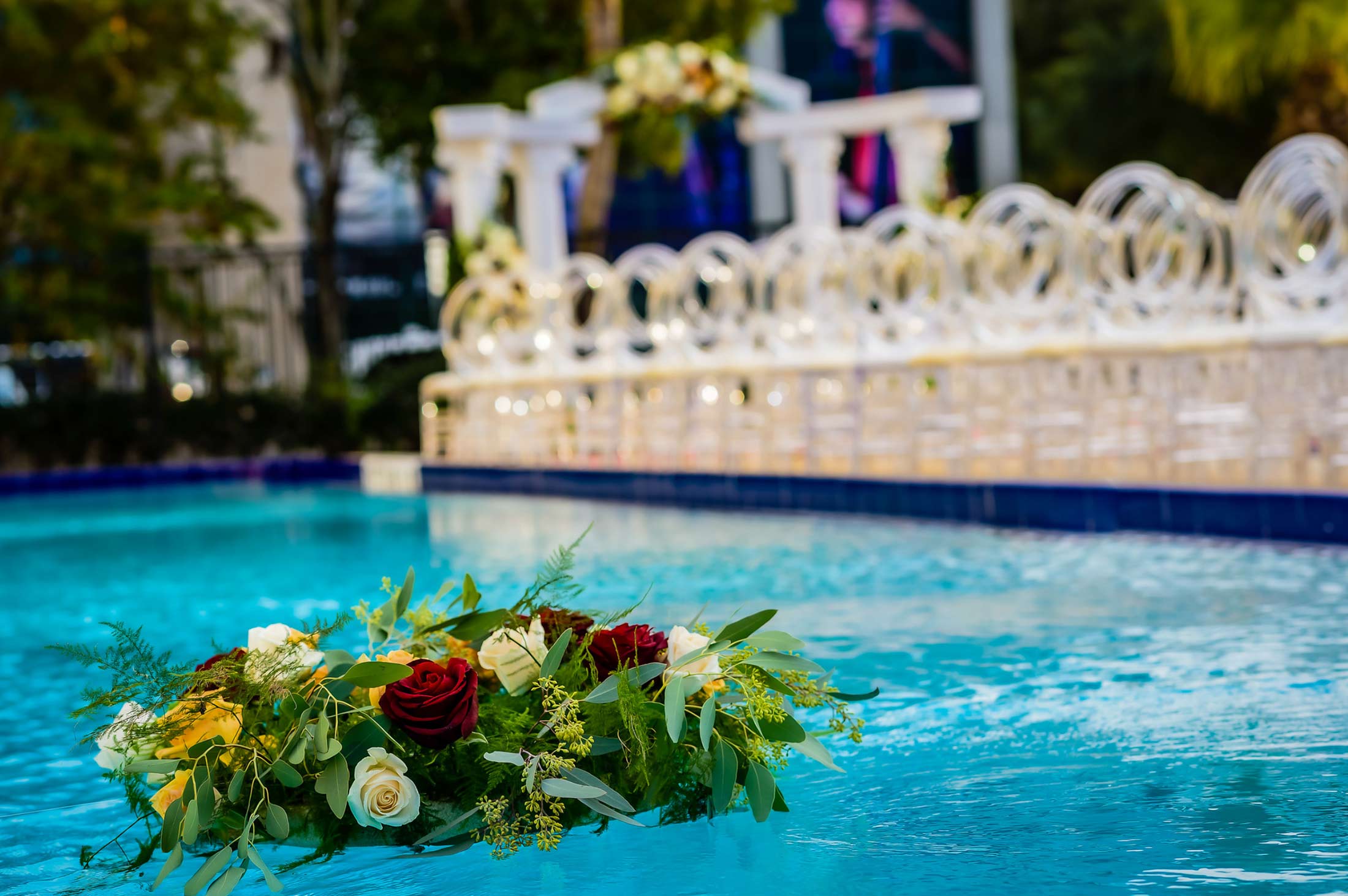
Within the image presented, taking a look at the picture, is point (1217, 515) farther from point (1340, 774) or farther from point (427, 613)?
point (427, 613)

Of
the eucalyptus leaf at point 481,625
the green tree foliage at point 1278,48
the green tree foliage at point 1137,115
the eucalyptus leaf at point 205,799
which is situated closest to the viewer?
the eucalyptus leaf at point 205,799

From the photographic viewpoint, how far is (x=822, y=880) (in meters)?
3.02

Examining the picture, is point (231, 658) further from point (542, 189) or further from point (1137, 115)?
point (1137, 115)

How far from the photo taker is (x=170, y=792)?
2.88 m

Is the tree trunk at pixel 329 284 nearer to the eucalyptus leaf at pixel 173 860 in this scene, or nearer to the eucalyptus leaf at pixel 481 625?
the eucalyptus leaf at pixel 481 625

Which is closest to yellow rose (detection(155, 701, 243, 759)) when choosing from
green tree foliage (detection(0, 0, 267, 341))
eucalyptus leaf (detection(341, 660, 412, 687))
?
eucalyptus leaf (detection(341, 660, 412, 687))

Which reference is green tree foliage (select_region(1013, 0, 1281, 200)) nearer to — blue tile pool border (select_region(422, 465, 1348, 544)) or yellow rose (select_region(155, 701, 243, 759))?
blue tile pool border (select_region(422, 465, 1348, 544))

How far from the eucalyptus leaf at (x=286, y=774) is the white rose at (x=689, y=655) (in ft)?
2.19

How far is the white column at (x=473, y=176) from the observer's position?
48.8ft

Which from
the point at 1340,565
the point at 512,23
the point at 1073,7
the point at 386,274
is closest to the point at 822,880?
the point at 1340,565

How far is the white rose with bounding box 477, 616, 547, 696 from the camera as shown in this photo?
122 inches

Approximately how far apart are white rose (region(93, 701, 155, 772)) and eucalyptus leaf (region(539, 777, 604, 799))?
0.72 m

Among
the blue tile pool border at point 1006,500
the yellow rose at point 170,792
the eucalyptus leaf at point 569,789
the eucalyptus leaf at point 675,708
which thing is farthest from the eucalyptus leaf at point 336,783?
the blue tile pool border at point 1006,500

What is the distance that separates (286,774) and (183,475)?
557 inches
